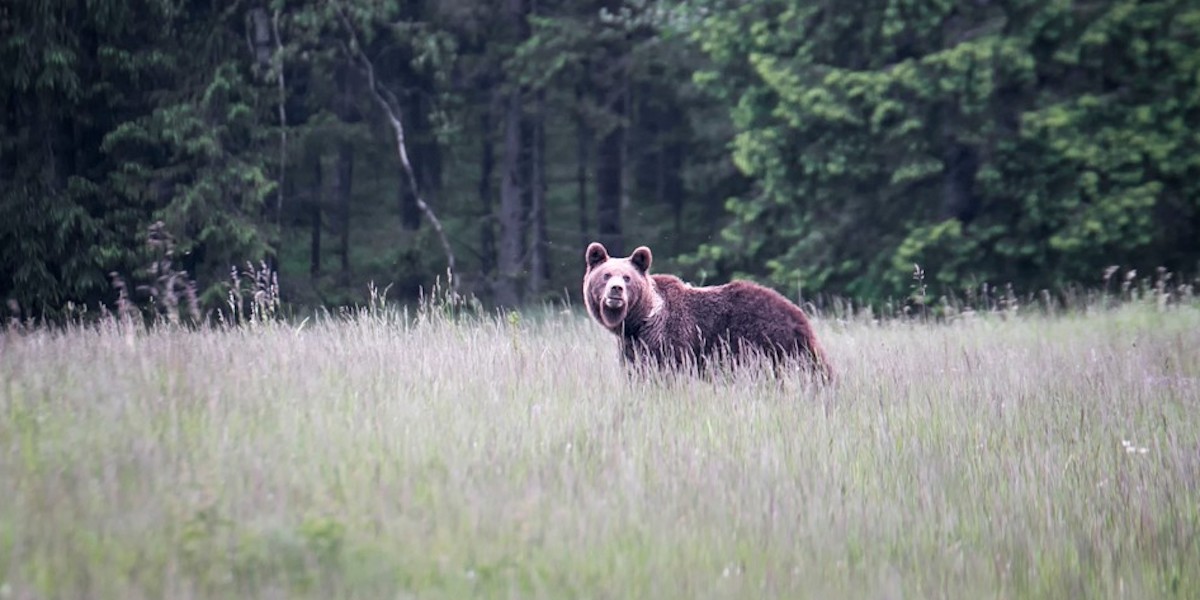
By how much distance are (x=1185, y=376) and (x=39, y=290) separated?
15.6 meters

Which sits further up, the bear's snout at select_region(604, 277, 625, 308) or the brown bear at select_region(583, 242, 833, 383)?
the bear's snout at select_region(604, 277, 625, 308)

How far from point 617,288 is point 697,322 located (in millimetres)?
723

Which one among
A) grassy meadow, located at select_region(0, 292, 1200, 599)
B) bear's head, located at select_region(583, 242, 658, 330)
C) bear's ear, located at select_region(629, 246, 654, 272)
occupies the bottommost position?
grassy meadow, located at select_region(0, 292, 1200, 599)

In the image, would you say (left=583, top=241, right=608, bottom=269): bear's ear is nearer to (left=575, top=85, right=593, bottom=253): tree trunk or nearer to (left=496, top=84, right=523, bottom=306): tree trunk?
(left=496, top=84, right=523, bottom=306): tree trunk

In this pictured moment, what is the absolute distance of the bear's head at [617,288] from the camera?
8484 millimetres

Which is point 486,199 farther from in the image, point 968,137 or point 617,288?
point 617,288

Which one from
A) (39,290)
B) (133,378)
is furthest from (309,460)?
(39,290)

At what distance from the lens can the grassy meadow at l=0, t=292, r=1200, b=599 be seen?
173 inches

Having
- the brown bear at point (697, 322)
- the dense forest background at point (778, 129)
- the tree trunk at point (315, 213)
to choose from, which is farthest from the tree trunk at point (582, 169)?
the brown bear at point (697, 322)

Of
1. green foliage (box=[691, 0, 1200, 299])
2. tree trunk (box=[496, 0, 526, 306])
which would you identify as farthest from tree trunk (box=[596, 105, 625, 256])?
green foliage (box=[691, 0, 1200, 299])

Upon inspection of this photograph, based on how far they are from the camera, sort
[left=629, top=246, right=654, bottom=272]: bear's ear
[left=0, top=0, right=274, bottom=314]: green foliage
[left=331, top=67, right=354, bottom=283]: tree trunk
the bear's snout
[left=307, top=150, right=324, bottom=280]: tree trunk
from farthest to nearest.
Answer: [left=331, top=67, right=354, bottom=283]: tree trunk
[left=307, top=150, right=324, bottom=280]: tree trunk
[left=0, top=0, right=274, bottom=314]: green foliage
[left=629, top=246, right=654, bottom=272]: bear's ear
the bear's snout

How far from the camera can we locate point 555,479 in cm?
547

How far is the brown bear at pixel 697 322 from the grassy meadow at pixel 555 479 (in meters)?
0.51

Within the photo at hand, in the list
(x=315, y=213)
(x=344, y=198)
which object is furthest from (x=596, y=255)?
(x=344, y=198)
